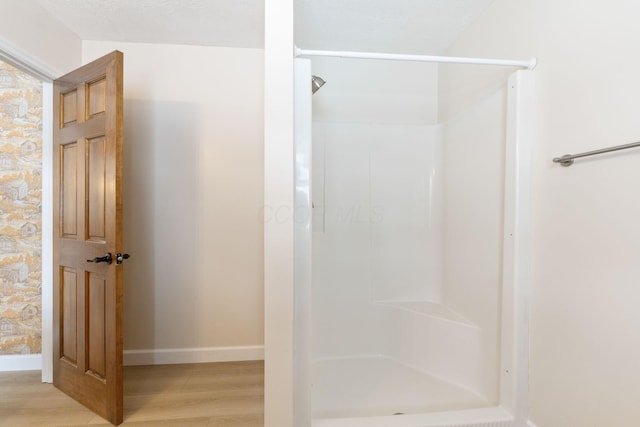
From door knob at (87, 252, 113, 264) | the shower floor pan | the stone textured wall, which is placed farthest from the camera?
the stone textured wall

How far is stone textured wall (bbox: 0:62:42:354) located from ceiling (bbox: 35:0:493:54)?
2.01 ft

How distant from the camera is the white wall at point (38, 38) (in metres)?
1.54

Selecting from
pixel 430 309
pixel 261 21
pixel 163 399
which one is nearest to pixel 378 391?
pixel 430 309

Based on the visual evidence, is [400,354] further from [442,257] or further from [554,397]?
[554,397]

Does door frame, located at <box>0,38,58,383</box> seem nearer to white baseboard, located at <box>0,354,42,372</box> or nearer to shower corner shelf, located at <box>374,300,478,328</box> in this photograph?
white baseboard, located at <box>0,354,42,372</box>

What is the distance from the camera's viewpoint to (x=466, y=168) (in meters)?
1.90

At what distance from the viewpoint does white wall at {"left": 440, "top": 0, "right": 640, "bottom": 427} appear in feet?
3.23

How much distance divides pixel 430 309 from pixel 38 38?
304cm

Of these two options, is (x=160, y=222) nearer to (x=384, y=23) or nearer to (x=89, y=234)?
(x=89, y=234)

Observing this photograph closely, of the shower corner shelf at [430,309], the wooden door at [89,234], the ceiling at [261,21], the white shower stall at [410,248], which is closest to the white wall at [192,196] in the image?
the ceiling at [261,21]

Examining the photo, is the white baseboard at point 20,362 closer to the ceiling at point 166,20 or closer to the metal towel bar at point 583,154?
the ceiling at point 166,20

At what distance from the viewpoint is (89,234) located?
5.46ft

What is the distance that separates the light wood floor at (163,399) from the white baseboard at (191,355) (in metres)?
0.05

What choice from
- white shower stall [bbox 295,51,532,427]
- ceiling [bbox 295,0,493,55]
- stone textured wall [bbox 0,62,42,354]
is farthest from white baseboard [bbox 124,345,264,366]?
ceiling [bbox 295,0,493,55]
